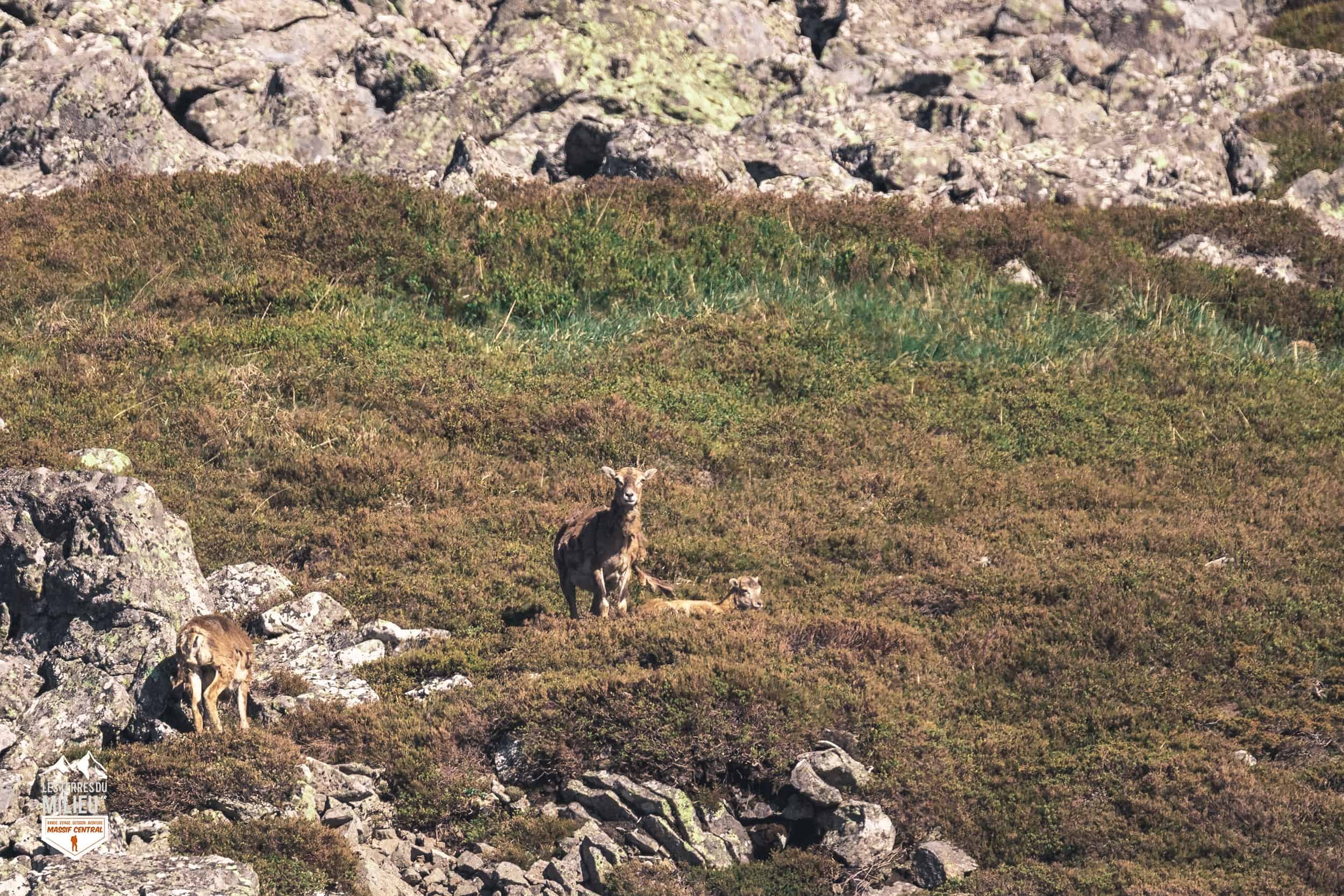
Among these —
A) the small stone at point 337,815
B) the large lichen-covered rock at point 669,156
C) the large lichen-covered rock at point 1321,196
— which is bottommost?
the small stone at point 337,815

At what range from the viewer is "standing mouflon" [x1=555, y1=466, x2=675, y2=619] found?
48.8 ft

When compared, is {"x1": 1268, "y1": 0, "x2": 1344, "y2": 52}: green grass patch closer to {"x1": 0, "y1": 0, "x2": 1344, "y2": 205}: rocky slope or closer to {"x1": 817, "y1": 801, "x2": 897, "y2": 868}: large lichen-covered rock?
{"x1": 0, "y1": 0, "x2": 1344, "y2": 205}: rocky slope

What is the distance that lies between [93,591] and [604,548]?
4998 millimetres

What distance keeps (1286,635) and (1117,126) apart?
937 inches

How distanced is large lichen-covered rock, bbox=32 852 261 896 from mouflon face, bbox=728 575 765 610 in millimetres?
7189

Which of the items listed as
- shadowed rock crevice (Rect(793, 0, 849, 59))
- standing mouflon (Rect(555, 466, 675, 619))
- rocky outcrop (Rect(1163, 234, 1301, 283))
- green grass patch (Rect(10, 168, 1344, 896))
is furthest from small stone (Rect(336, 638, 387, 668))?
shadowed rock crevice (Rect(793, 0, 849, 59))

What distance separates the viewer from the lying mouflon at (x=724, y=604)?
15.6 m

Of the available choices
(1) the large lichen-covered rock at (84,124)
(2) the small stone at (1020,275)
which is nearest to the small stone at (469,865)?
(2) the small stone at (1020,275)

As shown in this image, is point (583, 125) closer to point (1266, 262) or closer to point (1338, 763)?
point (1266, 262)

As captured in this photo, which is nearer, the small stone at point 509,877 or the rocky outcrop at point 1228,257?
the small stone at point 509,877

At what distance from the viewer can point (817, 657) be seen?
14.4 meters

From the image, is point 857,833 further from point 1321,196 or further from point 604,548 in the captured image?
point 1321,196

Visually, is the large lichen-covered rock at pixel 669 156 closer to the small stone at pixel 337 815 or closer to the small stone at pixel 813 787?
the small stone at pixel 813 787

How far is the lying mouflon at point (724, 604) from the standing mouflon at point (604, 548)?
51 cm
